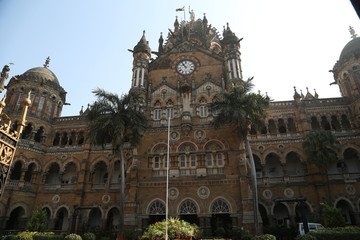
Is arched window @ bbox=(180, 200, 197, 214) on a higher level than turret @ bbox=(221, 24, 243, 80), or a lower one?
lower

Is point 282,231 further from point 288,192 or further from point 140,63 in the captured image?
point 140,63

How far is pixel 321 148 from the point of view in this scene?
92.5ft

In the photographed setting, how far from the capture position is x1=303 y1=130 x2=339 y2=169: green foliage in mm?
27625

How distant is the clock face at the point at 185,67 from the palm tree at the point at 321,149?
18.3 m

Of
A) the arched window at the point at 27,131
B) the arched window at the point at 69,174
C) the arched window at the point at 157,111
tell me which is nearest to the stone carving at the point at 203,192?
the arched window at the point at 157,111

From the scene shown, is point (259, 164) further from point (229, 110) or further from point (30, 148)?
point (30, 148)

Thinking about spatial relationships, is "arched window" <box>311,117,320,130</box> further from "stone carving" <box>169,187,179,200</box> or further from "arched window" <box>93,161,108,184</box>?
"arched window" <box>93,161,108,184</box>

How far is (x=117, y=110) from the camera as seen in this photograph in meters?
28.1

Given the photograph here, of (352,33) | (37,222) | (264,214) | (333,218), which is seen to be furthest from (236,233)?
(352,33)

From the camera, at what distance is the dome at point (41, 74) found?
37.3 metres

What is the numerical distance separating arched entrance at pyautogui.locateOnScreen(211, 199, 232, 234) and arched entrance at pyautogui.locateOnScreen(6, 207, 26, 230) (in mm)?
23317

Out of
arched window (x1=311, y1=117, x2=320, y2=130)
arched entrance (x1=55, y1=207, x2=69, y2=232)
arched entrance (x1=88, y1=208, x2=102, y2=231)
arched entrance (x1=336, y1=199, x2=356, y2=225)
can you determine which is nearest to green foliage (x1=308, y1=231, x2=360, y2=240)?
arched entrance (x1=336, y1=199, x2=356, y2=225)

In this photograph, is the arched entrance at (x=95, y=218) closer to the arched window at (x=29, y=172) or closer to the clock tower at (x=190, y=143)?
the clock tower at (x=190, y=143)

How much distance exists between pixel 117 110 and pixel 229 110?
1240 centimetres
